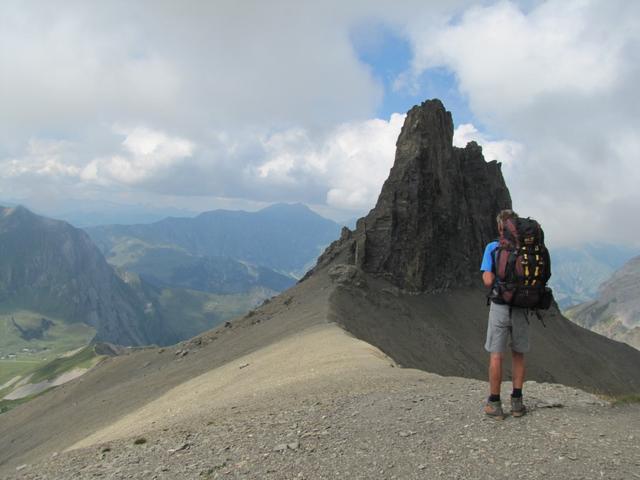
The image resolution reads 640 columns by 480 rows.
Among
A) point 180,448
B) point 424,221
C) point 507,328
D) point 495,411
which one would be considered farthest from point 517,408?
point 424,221

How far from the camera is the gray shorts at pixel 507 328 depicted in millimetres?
12734

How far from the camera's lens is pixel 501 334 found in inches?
505

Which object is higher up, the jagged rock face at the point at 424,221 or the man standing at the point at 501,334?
the jagged rock face at the point at 424,221

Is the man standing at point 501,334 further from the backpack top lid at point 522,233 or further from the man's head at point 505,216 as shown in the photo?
the backpack top lid at point 522,233

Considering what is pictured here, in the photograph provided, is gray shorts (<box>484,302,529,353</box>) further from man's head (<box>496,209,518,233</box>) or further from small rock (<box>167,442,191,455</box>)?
small rock (<box>167,442,191,455</box>)

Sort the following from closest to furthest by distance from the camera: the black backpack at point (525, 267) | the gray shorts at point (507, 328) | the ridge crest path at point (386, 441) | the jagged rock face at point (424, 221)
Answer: the ridge crest path at point (386, 441) → the black backpack at point (525, 267) → the gray shorts at point (507, 328) → the jagged rock face at point (424, 221)

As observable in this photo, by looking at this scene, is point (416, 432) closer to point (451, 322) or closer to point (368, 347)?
point (368, 347)

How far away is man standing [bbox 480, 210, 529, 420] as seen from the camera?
12.6 metres

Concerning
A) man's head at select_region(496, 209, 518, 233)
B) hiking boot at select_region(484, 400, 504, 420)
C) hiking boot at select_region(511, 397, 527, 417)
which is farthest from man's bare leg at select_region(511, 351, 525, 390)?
man's head at select_region(496, 209, 518, 233)

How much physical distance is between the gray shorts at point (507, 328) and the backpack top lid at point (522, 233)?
1686 millimetres

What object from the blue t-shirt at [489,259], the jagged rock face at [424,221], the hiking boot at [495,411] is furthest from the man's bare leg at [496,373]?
the jagged rock face at [424,221]

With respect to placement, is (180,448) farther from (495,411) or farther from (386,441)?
(495,411)

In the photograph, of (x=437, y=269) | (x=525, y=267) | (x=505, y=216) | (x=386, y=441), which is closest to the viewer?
(x=386, y=441)

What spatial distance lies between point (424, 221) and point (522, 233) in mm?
84066
